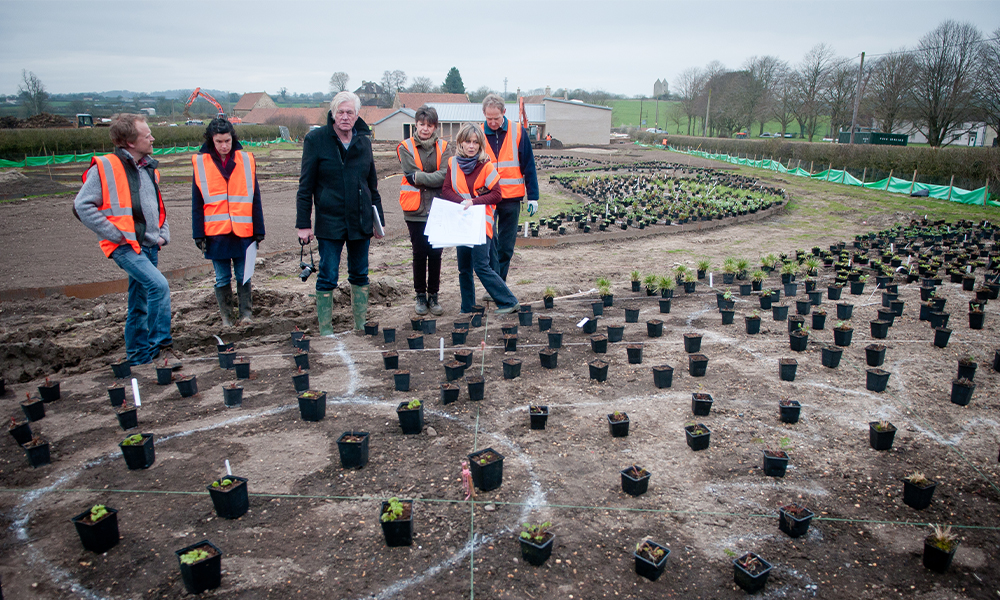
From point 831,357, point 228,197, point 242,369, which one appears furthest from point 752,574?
point 228,197

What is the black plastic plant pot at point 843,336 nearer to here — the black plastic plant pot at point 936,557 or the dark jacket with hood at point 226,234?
the black plastic plant pot at point 936,557

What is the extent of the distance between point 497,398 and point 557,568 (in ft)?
5.63

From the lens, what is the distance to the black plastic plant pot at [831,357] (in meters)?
4.35

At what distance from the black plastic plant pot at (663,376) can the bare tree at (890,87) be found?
42.1 meters

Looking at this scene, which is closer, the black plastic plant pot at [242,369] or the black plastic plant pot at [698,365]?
the black plastic plant pot at [698,365]

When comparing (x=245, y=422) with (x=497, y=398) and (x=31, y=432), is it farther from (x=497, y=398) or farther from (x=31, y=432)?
(x=497, y=398)

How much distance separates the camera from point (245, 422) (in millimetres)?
3674

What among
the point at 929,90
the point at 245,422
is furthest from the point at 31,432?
the point at 929,90

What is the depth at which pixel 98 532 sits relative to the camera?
7.83 feet

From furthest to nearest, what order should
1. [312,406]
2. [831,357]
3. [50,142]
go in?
[50,142] → [831,357] → [312,406]

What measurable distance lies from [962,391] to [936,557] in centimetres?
205

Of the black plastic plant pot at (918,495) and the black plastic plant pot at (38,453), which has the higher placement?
the black plastic plant pot at (918,495)

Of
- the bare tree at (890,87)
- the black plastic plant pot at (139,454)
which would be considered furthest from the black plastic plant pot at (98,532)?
the bare tree at (890,87)

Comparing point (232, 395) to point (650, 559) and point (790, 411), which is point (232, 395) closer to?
point (650, 559)
